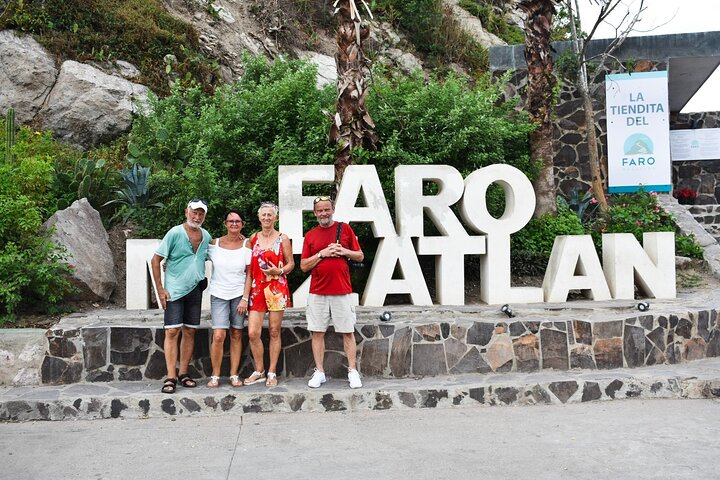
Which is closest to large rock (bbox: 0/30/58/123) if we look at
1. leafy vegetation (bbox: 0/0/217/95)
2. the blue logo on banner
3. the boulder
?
leafy vegetation (bbox: 0/0/217/95)

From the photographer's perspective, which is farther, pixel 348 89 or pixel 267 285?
pixel 348 89

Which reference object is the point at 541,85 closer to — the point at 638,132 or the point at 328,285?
the point at 638,132

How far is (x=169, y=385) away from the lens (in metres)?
5.87

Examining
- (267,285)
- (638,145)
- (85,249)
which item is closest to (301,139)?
(85,249)

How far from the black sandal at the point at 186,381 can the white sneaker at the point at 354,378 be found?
1.52 m

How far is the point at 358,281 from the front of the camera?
28.7 feet

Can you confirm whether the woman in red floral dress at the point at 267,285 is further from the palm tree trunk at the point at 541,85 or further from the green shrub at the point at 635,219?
the green shrub at the point at 635,219

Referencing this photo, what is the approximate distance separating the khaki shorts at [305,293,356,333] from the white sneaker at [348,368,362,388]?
0.40 metres

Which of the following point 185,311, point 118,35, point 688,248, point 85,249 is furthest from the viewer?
point 118,35

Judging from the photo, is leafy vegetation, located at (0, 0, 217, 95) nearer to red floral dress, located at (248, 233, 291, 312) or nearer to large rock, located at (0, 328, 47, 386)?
large rock, located at (0, 328, 47, 386)

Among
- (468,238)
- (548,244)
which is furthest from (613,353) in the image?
(548,244)

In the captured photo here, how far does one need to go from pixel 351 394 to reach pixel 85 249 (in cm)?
441

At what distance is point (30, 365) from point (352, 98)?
16.3ft

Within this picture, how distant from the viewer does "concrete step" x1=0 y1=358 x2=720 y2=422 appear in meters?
5.73
